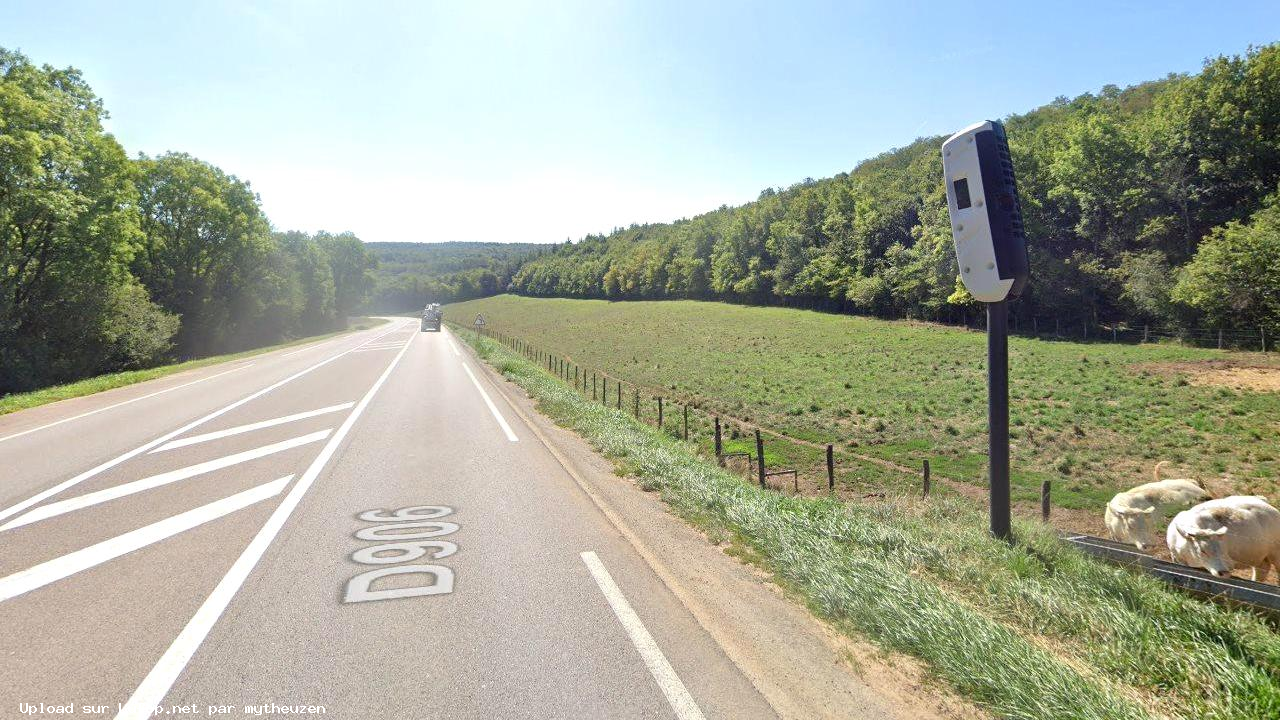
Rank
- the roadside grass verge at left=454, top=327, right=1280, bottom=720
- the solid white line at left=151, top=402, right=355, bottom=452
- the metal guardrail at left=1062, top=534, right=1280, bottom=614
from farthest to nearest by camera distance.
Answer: the solid white line at left=151, top=402, right=355, bottom=452
the metal guardrail at left=1062, top=534, right=1280, bottom=614
the roadside grass verge at left=454, top=327, right=1280, bottom=720

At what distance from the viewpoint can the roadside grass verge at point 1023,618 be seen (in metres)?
2.88

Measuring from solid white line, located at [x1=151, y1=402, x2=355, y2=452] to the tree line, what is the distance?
58.0 ft

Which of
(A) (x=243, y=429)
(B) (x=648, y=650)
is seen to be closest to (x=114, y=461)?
(A) (x=243, y=429)

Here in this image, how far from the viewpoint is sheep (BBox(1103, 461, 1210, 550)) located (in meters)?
6.46

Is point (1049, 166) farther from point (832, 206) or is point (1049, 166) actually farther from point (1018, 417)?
point (1018, 417)

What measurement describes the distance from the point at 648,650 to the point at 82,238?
1390 inches

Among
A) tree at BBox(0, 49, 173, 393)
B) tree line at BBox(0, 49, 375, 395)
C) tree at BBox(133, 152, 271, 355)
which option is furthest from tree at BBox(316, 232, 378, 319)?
tree at BBox(0, 49, 173, 393)

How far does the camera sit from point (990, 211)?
421 centimetres

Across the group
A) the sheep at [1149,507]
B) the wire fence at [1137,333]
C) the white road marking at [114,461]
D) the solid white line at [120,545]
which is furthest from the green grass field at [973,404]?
the white road marking at [114,461]

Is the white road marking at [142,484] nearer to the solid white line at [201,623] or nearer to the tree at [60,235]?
the solid white line at [201,623]

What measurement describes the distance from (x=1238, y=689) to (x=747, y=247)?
90.7m

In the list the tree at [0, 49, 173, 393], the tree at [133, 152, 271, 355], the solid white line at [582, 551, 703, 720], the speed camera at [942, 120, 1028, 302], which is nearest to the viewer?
the solid white line at [582, 551, 703, 720]

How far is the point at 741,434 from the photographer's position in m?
19.2

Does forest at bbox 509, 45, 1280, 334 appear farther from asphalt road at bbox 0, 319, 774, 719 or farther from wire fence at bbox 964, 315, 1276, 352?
asphalt road at bbox 0, 319, 774, 719
